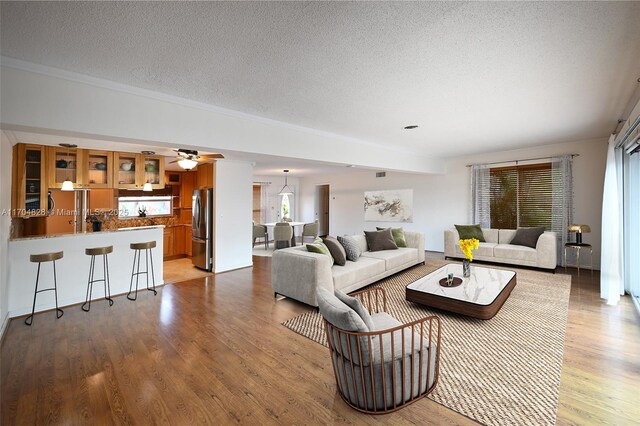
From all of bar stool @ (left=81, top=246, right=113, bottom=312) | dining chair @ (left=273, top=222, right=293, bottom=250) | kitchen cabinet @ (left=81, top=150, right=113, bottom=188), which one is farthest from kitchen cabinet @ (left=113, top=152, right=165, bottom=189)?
dining chair @ (left=273, top=222, right=293, bottom=250)

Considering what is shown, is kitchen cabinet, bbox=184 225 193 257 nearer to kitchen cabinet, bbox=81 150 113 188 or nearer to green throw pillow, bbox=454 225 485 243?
kitchen cabinet, bbox=81 150 113 188

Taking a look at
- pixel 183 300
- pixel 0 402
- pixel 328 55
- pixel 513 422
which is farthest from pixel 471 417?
pixel 183 300

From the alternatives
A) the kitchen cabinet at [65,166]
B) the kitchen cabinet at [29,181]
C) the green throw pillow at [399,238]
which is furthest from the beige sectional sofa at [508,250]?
the kitchen cabinet at [29,181]

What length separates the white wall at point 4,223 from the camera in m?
3.05

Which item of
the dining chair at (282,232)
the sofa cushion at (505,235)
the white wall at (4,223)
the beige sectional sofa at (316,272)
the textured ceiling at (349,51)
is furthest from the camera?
the dining chair at (282,232)

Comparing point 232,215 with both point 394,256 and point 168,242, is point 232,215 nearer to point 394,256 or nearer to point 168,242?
point 168,242

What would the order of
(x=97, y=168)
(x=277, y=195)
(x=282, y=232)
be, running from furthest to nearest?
(x=277, y=195), (x=282, y=232), (x=97, y=168)

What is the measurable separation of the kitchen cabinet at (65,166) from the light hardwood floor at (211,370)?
2.09 metres

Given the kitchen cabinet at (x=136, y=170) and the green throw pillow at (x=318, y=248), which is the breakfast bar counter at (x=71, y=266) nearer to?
the kitchen cabinet at (x=136, y=170)

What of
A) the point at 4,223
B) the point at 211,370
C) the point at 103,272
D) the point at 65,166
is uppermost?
the point at 65,166

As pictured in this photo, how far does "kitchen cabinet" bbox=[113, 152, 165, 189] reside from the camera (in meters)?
4.98

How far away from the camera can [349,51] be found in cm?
206

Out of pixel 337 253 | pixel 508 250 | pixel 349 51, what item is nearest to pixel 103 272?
pixel 337 253

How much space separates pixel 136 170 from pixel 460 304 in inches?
222
